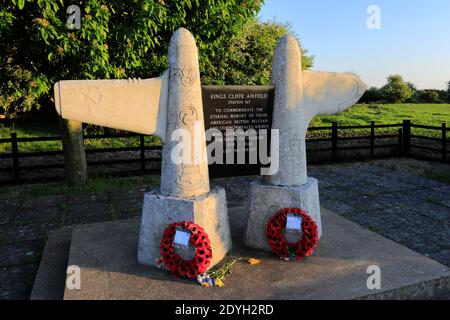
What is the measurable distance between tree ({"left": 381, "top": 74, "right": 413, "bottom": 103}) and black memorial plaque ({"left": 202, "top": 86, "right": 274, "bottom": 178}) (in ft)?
98.8

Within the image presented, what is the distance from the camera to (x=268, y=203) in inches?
188

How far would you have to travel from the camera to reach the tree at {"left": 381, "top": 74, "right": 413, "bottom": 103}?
3195 centimetres

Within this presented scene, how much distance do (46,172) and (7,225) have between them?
5.00 meters

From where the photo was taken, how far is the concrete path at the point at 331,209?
5441 mm

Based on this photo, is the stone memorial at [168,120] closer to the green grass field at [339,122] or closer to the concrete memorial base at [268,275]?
the concrete memorial base at [268,275]

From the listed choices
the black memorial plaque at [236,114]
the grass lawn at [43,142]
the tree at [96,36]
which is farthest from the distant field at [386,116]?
the black memorial plaque at [236,114]

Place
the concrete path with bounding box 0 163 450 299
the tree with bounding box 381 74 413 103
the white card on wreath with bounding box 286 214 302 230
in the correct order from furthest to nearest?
the tree with bounding box 381 74 413 103 → the concrete path with bounding box 0 163 450 299 → the white card on wreath with bounding box 286 214 302 230

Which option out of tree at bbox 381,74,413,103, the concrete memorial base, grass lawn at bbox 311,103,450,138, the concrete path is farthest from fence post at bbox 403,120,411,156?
tree at bbox 381,74,413,103

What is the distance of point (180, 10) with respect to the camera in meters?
7.99

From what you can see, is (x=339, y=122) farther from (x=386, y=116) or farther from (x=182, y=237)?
(x=182, y=237)

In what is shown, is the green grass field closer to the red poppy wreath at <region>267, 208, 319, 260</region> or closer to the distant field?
the distant field

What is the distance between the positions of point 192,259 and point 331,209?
13.4 feet
